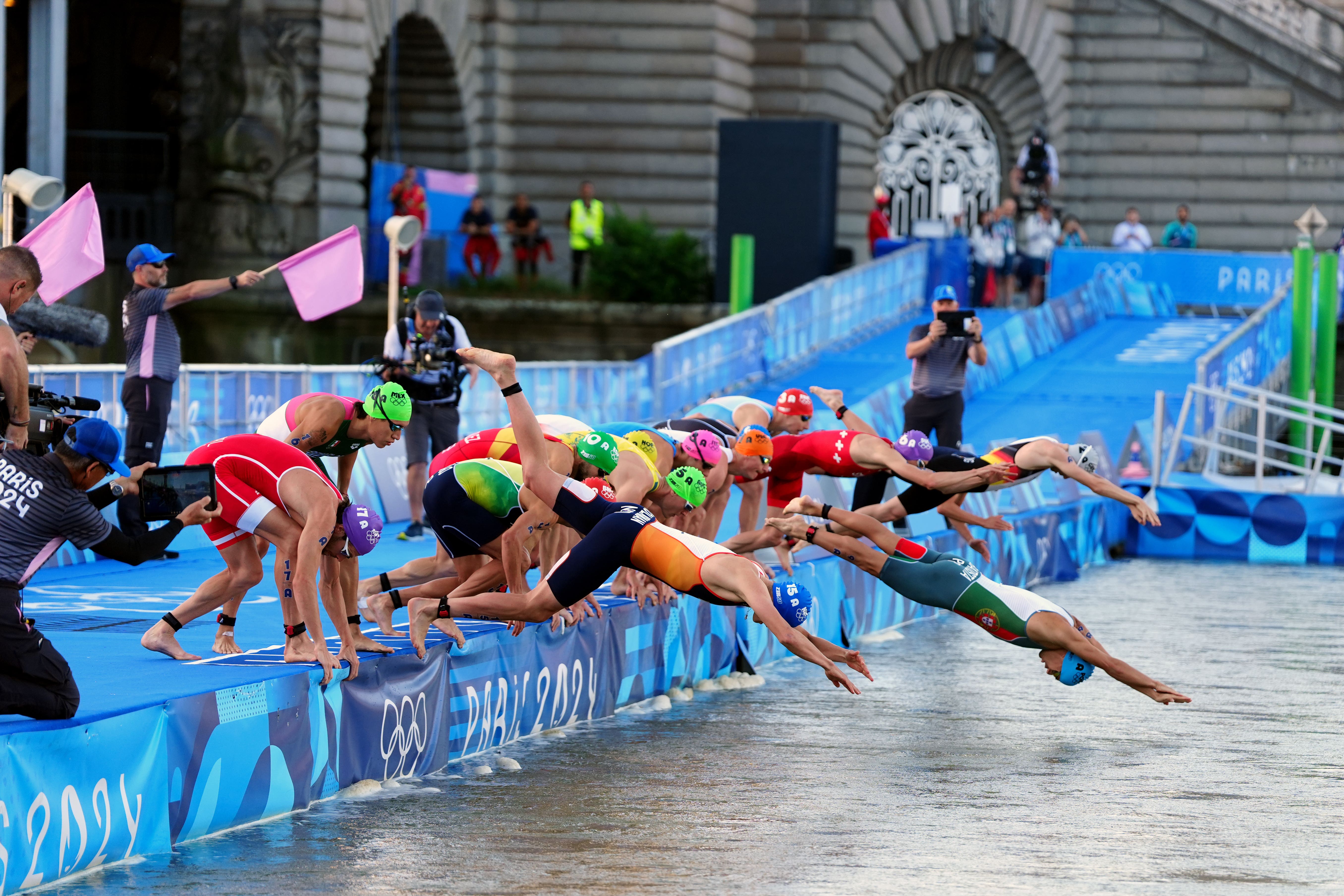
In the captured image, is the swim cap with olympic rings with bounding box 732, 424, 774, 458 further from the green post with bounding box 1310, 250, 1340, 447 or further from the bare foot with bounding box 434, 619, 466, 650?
the green post with bounding box 1310, 250, 1340, 447

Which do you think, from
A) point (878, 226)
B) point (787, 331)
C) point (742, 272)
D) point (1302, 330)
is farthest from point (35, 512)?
point (878, 226)

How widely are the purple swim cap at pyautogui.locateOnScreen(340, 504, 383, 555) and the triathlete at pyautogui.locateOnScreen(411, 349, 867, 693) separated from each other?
69 cm

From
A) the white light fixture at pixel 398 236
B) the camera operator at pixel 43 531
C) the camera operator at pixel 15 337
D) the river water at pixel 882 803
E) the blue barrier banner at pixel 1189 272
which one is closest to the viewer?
the camera operator at pixel 43 531

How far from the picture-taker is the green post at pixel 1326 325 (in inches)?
1000

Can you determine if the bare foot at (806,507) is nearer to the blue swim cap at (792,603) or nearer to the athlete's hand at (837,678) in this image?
the blue swim cap at (792,603)

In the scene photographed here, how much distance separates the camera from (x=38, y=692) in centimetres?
693

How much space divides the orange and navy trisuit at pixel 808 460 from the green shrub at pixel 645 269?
59.8ft

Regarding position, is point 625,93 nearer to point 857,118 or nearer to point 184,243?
point 857,118

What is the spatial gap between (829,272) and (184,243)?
30.9ft

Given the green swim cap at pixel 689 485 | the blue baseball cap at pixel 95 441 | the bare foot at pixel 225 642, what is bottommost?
the bare foot at pixel 225 642

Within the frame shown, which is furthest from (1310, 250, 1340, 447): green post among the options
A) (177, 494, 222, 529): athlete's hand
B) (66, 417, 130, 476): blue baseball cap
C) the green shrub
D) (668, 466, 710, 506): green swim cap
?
(66, 417, 130, 476): blue baseball cap

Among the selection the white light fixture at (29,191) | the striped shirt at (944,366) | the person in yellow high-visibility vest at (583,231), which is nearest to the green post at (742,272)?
the person in yellow high-visibility vest at (583,231)

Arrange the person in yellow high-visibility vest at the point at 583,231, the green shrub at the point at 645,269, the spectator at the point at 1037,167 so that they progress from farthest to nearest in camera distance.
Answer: the person in yellow high-visibility vest at the point at 583,231 → the green shrub at the point at 645,269 → the spectator at the point at 1037,167

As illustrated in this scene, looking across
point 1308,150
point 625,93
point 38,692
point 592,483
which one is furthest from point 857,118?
point 38,692
